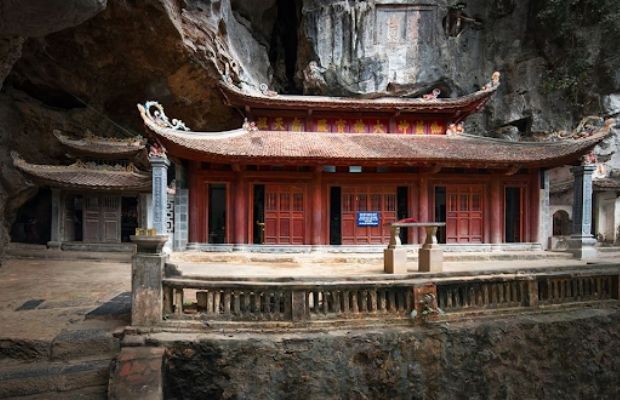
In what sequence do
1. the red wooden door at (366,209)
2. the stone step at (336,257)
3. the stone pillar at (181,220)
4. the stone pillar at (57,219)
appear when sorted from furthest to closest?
the stone pillar at (57,219) → the red wooden door at (366,209) → the stone pillar at (181,220) → the stone step at (336,257)

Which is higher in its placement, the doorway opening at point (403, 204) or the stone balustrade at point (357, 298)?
the doorway opening at point (403, 204)

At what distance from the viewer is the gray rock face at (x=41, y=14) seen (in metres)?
5.99

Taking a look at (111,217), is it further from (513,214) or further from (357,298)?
(513,214)

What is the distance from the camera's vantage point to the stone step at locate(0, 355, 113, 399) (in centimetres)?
490

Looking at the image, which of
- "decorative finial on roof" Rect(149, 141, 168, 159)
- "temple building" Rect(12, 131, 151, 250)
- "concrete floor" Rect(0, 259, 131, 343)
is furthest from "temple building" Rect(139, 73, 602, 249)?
"temple building" Rect(12, 131, 151, 250)

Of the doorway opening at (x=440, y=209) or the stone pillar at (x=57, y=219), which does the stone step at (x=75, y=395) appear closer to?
the doorway opening at (x=440, y=209)

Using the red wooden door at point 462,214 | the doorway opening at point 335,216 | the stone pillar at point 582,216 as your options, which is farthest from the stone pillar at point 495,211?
the doorway opening at point 335,216

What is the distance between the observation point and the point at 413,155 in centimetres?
1280

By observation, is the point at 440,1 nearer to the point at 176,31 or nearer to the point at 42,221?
the point at 176,31

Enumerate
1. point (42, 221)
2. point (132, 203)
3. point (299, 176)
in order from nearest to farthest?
point (299, 176)
point (132, 203)
point (42, 221)

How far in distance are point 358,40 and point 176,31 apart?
12.3 metres

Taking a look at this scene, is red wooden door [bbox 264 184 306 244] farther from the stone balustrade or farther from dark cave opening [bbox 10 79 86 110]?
dark cave opening [bbox 10 79 86 110]

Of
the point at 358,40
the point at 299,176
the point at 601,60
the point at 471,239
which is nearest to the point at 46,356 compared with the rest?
the point at 299,176

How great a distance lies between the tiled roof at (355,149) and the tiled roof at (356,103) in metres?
1.24
